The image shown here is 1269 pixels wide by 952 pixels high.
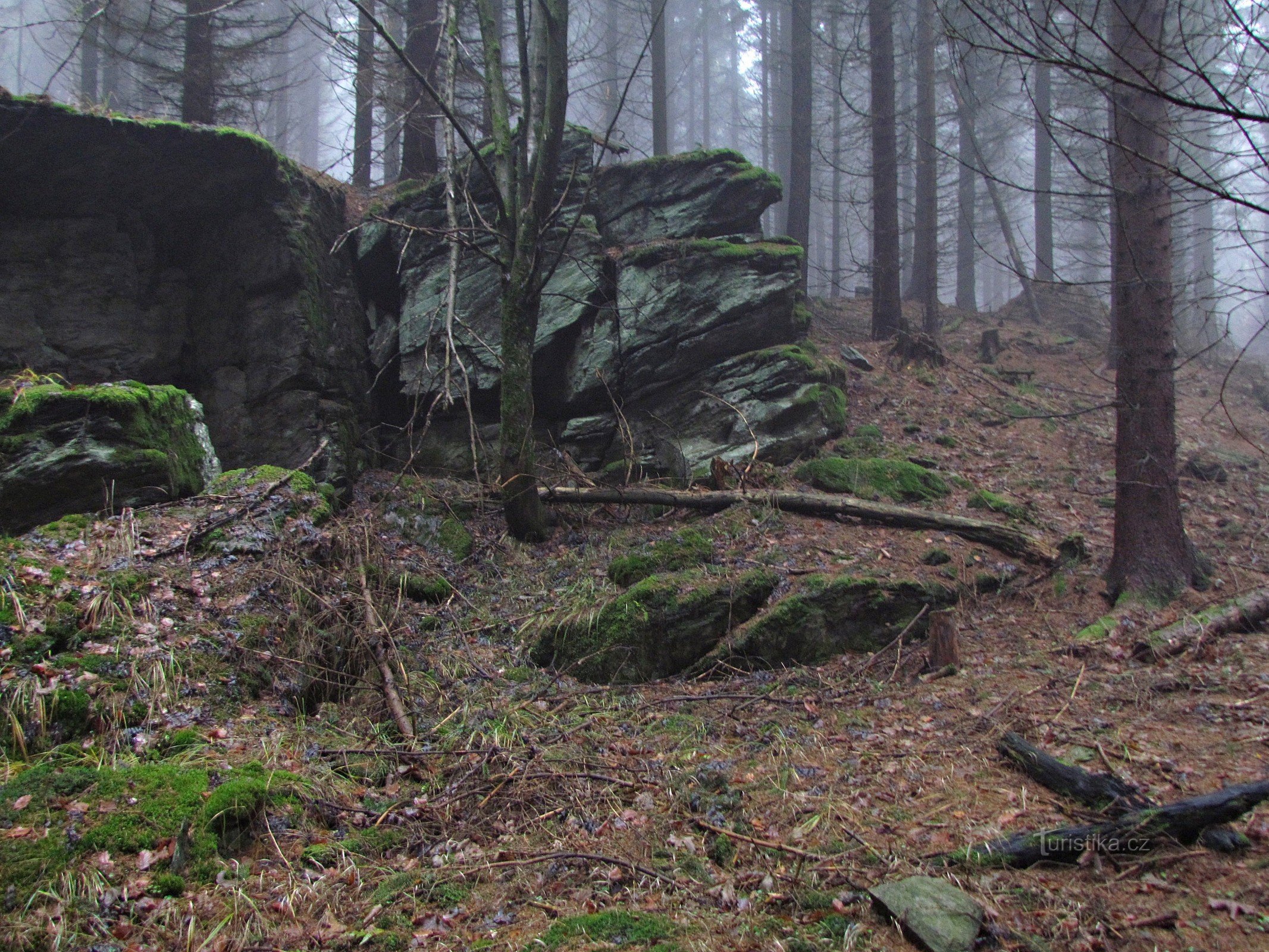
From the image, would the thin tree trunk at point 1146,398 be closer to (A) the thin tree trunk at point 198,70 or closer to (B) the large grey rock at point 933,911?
(B) the large grey rock at point 933,911

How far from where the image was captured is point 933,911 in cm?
283

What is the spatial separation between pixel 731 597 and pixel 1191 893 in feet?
12.1

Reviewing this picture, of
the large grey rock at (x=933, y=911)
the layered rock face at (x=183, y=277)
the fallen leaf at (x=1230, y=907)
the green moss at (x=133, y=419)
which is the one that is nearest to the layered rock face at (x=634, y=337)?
the layered rock face at (x=183, y=277)

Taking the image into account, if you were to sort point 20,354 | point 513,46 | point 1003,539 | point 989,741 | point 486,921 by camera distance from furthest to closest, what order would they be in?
point 513,46
point 20,354
point 1003,539
point 989,741
point 486,921

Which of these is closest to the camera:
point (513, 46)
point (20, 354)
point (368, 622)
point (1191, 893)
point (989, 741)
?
point (1191, 893)

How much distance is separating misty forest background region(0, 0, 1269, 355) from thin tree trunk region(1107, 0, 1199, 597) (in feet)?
1.17

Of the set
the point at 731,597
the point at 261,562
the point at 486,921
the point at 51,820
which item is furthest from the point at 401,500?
the point at 486,921

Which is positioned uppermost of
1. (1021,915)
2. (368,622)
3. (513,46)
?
(513,46)

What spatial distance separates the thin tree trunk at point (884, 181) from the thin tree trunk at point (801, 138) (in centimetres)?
179

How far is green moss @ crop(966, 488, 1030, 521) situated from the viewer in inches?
328

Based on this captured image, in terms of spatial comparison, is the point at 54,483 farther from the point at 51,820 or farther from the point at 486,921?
the point at 486,921

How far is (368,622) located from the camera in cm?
559

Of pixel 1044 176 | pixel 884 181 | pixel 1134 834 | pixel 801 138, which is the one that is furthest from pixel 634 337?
pixel 1044 176

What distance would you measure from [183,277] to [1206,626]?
1154cm
